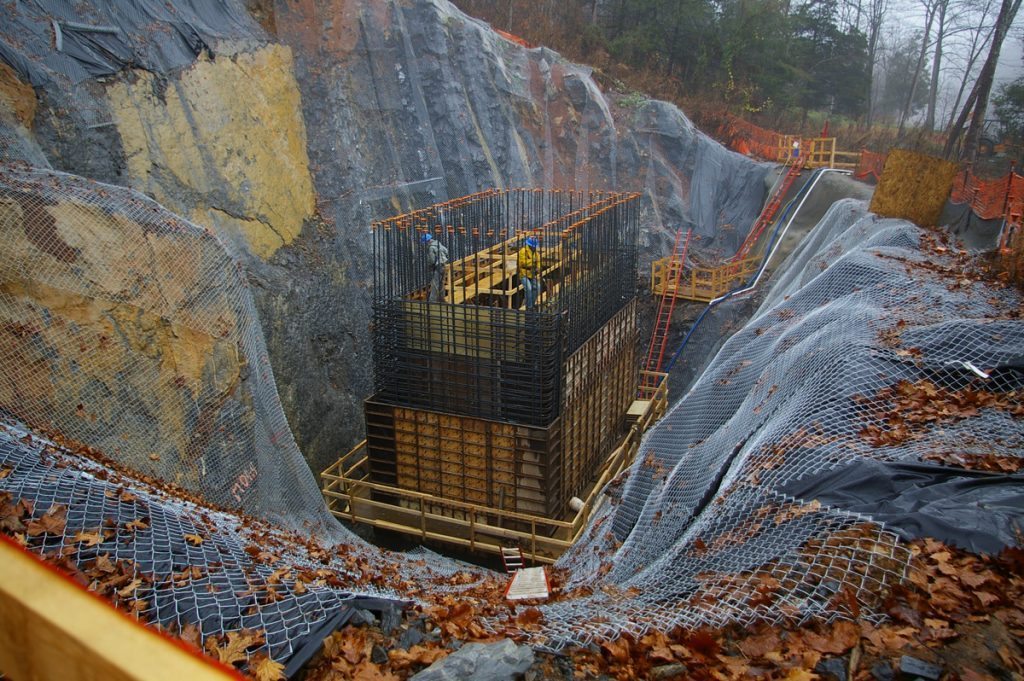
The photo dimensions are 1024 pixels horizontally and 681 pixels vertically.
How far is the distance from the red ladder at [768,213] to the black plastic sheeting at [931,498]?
17.5m

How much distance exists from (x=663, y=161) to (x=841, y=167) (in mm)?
5624

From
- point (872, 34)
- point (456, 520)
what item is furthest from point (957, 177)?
point (872, 34)

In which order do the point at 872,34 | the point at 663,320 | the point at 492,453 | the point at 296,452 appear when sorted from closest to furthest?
the point at 296,452 → the point at 492,453 → the point at 663,320 → the point at 872,34

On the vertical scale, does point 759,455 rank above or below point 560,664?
above

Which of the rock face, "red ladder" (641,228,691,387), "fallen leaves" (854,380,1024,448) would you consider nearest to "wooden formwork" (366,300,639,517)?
the rock face

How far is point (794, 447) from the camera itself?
187 inches

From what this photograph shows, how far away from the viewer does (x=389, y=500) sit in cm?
1113

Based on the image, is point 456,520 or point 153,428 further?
point 456,520

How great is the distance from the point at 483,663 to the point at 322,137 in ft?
50.3

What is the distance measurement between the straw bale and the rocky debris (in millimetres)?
11104

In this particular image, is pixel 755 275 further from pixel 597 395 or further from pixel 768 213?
pixel 597 395

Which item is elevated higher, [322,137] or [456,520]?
[322,137]

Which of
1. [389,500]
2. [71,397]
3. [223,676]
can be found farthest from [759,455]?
[389,500]

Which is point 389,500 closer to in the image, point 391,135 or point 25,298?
point 25,298
